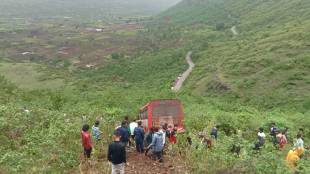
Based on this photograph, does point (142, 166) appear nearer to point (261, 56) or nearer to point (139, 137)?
point (139, 137)

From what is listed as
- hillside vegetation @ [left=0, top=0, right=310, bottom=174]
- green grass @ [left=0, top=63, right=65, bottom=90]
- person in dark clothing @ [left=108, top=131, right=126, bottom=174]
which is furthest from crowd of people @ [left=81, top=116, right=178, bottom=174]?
green grass @ [left=0, top=63, right=65, bottom=90]

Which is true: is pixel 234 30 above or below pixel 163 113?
above

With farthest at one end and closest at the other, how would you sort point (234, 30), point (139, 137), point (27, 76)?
1. point (234, 30)
2. point (27, 76)
3. point (139, 137)

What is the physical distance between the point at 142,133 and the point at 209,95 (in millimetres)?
43084

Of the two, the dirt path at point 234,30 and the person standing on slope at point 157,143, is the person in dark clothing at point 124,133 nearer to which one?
the person standing on slope at point 157,143

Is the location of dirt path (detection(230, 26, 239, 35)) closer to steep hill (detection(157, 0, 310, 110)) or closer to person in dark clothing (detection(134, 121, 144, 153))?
steep hill (detection(157, 0, 310, 110))

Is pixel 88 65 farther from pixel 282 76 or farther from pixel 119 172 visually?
pixel 119 172

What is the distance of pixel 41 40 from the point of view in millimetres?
136250

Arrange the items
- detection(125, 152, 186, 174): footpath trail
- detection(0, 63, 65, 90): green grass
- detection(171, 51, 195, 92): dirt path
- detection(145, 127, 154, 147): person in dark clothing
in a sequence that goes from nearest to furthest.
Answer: detection(125, 152, 186, 174): footpath trail → detection(145, 127, 154, 147): person in dark clothing → detection(171, 51, 195, 92): dirt path → detection(0, 63, 65, 90): green grass

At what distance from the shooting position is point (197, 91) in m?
66.8

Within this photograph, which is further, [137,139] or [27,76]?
[27,76]

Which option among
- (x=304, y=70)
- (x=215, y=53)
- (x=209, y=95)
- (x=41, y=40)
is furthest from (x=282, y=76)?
(x=41, y=40)

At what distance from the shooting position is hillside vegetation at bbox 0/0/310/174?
17.2 metres

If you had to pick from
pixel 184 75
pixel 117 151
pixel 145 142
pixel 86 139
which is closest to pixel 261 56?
pixel 184 75
